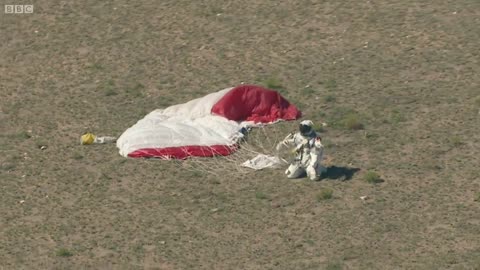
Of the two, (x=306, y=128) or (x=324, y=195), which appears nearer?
(x=324, y=195)

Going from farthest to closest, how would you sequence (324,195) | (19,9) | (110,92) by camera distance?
(19,9)
(110,92)
(324,195)

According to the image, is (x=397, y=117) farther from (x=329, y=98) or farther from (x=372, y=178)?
(x=372, y=178)

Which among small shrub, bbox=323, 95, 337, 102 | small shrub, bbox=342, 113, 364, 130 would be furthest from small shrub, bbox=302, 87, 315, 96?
small shrub, bbox=342, 113, 364, 130

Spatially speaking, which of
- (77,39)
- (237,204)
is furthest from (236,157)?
(77,39)

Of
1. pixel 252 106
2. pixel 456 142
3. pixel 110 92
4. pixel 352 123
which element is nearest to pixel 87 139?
pixel 110 92

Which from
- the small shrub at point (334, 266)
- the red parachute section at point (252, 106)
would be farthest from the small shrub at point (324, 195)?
the red parachute section at point (252, 106)

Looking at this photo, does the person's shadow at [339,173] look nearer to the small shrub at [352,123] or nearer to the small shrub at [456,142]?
the small shrub at [352,123]
